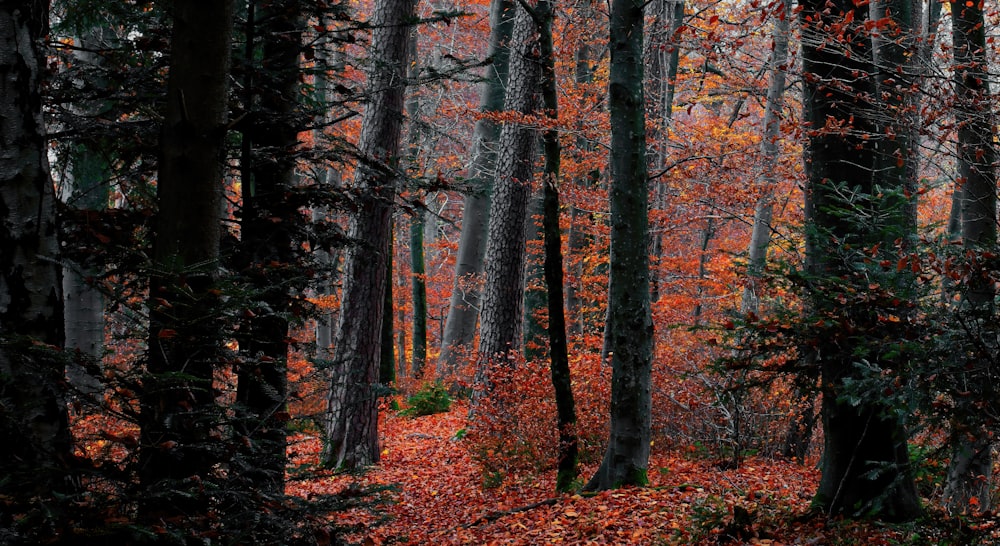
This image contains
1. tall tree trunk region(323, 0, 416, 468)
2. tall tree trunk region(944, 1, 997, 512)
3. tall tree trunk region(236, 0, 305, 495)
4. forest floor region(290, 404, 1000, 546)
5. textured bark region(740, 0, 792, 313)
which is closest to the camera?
tall tree trunk region(944, 1, 997, 512)

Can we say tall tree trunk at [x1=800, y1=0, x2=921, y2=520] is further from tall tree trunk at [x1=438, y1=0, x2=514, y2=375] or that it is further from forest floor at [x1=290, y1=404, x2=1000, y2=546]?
tall tree trunk at [x1=438, y1=0, x2=514, y2=375]

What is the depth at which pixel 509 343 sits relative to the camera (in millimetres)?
11852

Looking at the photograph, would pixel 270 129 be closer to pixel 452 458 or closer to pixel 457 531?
pixel 457 531

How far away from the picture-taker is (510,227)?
12.0 m

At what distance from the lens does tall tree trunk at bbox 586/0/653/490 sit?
662 centimetres

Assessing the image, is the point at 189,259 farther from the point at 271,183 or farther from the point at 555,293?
the point at 555,293

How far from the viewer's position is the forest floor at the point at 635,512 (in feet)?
15.0

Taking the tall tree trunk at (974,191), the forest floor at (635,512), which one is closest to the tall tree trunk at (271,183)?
the forest floor at (635,512)

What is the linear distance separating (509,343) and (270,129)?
6979 millimetres

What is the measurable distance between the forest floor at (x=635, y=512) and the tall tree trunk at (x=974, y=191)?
0.88 m

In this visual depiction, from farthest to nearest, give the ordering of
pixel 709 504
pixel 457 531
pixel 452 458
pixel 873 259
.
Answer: pixel 452 458
pixel 457 531
pixel 709 504
pixel 873 259

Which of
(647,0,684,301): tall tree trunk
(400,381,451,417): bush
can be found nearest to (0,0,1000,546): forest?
(647,0,684,301): tall tree trunk

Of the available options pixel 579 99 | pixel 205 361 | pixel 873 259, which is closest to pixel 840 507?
pixel 873 259

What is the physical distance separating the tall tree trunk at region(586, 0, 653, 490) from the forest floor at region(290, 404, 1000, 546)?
0.50 meters
